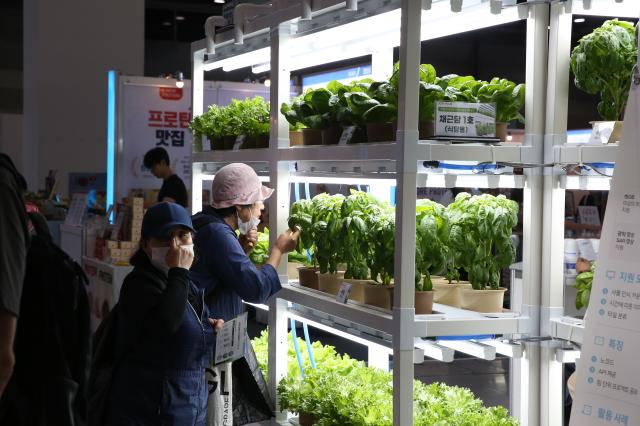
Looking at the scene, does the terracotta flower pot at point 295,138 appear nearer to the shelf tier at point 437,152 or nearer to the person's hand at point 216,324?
the shelf tier at point 437,152

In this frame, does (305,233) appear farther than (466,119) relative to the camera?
Yes

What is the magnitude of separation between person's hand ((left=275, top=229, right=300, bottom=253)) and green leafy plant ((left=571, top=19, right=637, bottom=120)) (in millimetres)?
1593

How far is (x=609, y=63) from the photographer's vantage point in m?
2.98

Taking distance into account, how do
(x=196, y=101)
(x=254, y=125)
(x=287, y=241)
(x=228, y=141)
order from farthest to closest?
(x=196, y=101) → (x=228, y=141) → (x=254, y=125) → (x=287, y=241)

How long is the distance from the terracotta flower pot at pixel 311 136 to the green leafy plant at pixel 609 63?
1.27 meters

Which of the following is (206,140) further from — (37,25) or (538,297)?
(37,25)

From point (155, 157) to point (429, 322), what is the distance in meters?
6.50

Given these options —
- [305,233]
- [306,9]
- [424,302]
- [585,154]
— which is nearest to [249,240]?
[305,233]

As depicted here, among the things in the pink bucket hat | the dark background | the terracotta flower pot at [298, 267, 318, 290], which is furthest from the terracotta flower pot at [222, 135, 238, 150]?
the dark background

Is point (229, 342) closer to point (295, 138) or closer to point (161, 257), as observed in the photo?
point (161, 257)

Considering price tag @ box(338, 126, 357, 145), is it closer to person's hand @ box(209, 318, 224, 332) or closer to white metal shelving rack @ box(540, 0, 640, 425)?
white metal shelving rack @ box(540, 0, 640, 425)

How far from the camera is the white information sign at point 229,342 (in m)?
3.99

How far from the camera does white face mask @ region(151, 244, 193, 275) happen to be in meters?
3.65

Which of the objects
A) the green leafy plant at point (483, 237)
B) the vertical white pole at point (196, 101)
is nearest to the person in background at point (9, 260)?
the green leafy plant at point (483, 237)
